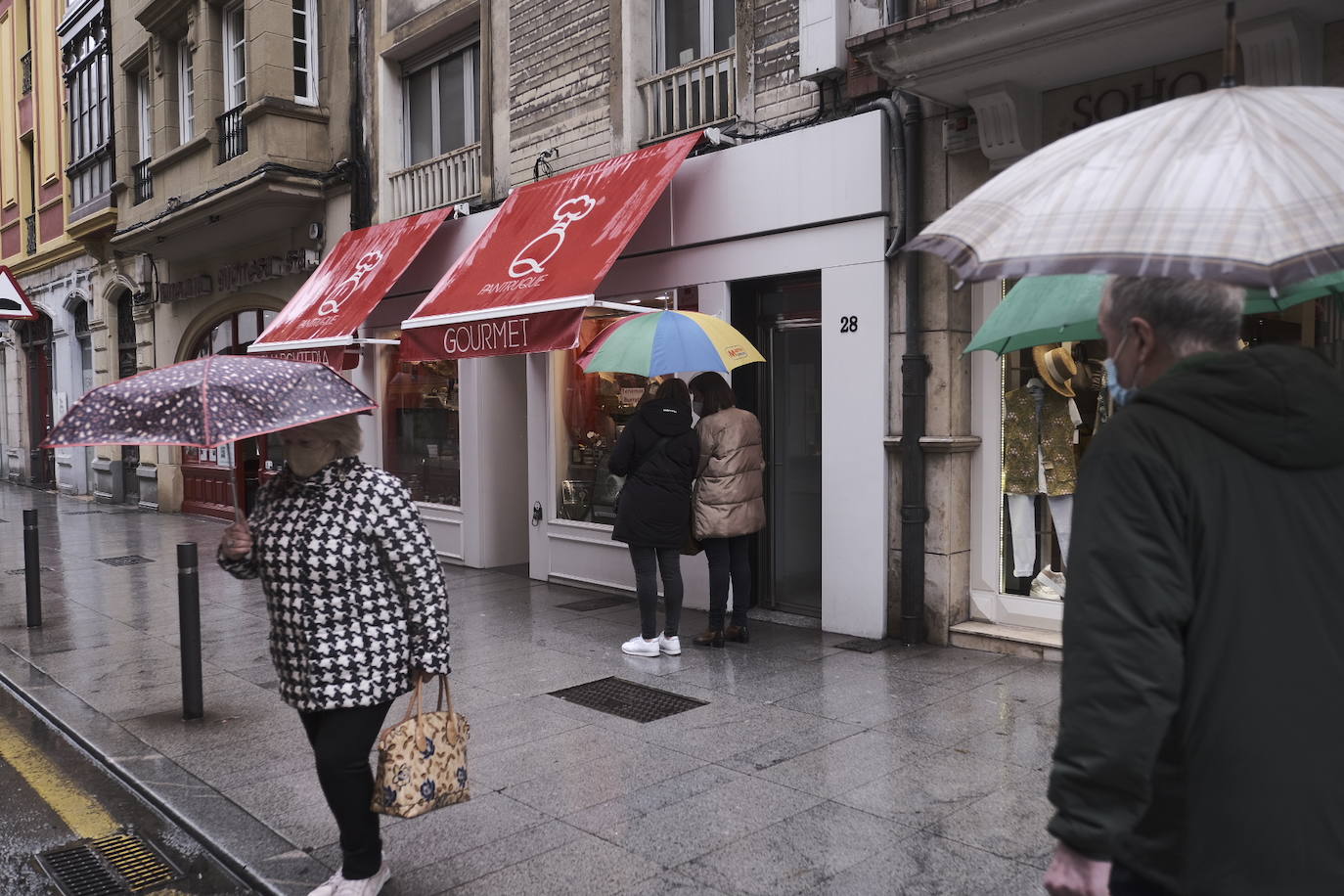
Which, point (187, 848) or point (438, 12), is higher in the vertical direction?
point (438, 12)

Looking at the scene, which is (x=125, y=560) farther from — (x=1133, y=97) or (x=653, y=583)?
(x=1133, y=97)

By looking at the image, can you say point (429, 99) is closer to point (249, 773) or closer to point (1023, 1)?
point (1023, 1)

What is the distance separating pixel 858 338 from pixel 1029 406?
1.24 metres

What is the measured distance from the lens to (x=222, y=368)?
3357mm

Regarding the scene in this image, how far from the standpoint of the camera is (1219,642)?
168 centimetres

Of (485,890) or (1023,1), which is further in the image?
(1023,1)

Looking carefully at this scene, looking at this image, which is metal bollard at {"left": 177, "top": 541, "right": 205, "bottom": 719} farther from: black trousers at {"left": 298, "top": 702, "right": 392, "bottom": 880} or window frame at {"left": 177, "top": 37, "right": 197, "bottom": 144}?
window frame at {"left": 177, "top": 37, "right": 197, "bottom": 144}

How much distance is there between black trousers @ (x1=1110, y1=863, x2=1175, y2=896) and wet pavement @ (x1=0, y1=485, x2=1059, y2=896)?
1.89 meters

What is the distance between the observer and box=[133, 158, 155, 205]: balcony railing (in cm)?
1700

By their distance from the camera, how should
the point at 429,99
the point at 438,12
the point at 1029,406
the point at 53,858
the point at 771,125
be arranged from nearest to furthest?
the point at 53,858 < the point at 1029,406 < the point at 771,125 < the point at 438,12 < the point at 429,99

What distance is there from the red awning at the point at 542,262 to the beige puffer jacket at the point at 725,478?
1.46 metres

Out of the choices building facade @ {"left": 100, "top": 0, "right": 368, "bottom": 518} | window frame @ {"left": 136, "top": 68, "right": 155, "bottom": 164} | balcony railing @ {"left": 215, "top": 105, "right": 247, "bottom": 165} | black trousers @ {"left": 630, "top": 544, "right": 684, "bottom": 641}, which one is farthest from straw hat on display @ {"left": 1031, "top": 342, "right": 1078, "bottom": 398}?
window frame @ {"left": 136, "top": 68, "right": 155, "bottom": 164}

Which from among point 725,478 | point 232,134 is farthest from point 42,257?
point 725,478

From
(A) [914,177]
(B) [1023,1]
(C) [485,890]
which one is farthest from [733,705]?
(B) [1023,1]
